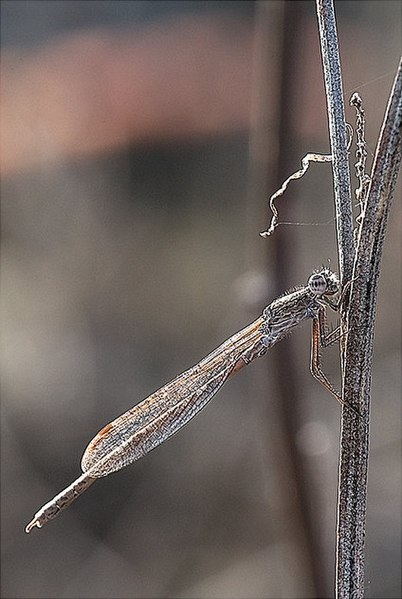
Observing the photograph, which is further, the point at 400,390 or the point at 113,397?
the point at 113,397

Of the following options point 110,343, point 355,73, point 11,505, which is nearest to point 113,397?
point 110,343

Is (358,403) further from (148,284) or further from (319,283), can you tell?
(148,284)

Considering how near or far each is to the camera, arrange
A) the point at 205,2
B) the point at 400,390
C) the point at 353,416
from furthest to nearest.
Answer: the point at 205,2 < the point at 400,390 < the point at 353,416

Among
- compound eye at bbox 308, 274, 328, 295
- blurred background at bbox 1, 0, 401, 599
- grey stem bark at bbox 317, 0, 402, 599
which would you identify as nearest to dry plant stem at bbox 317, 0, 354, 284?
grey stem bark at bbox 317, 0, 402, 599

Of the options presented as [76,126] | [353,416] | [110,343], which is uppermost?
[76,126]

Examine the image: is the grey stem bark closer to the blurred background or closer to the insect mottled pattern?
the insect mottled pattern

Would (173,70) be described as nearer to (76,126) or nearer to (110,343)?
(76,126)

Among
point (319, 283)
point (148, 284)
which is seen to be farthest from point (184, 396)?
point (148, 284)

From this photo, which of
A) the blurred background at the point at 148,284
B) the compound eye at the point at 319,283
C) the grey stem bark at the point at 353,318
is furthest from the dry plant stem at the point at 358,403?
the blurred background at the point at 148,284

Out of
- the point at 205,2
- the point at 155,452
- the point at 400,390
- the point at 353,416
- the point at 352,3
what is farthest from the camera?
the point at 205,2
